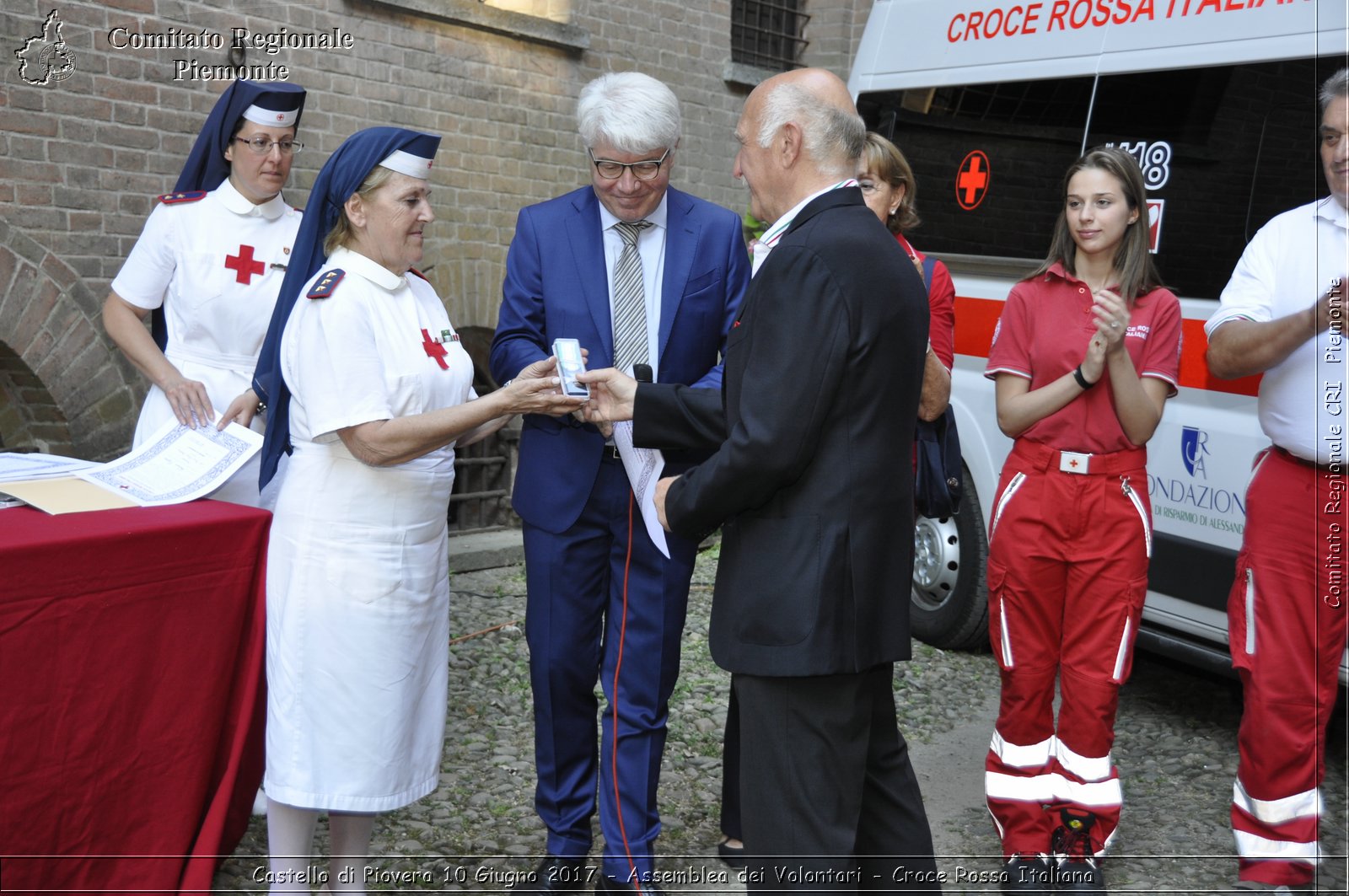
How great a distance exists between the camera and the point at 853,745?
249 centimetres

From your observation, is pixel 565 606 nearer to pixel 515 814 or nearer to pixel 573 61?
pixel 515 814

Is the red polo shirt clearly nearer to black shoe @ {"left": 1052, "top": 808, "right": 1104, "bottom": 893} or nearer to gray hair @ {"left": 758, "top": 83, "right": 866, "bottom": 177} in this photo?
black shoe @ {"left": 1052, "top": 808, "right": 1104, "bottom": 893}

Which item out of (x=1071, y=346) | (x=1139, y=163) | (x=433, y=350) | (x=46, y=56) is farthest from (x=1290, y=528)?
(x=46, y=56)

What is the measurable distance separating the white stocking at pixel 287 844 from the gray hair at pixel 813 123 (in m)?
1.90

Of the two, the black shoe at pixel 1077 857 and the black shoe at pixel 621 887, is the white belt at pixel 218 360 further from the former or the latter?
the black shoe at pixel 1077 857

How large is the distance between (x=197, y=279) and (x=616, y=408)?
5.22 feet

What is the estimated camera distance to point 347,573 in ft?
9.21

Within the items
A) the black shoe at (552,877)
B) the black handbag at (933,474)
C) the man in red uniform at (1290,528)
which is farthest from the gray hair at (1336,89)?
the black shoe at (552,877)

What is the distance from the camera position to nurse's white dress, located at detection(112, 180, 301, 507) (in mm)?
3709

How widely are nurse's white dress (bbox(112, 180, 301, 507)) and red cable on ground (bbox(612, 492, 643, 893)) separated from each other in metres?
1.19

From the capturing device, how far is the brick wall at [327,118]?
504cm

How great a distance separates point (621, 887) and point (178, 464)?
5.35 ft

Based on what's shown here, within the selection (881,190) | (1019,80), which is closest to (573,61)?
(1019,80)

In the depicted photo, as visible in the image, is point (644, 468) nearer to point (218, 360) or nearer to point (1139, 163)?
point (218, 360)
